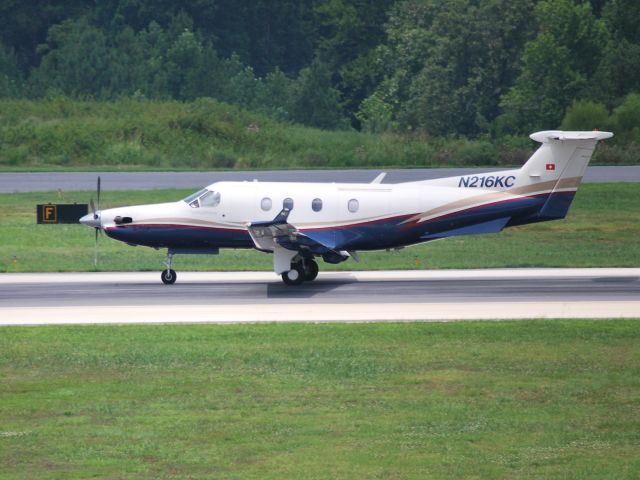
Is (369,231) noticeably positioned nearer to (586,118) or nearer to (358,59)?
(586,118)

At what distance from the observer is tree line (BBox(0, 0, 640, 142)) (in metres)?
74.6

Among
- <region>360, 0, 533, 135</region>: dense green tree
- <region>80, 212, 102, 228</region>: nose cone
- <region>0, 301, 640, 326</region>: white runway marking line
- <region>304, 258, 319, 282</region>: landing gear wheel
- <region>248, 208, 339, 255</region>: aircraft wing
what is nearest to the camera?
<region>0, 301, 640, 326</region>: white runway marking line

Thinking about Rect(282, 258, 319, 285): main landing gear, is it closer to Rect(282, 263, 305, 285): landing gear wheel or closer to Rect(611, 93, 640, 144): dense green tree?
Rect(282, 263, 305, 285): landing gear wheel

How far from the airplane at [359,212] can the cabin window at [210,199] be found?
0.08ft

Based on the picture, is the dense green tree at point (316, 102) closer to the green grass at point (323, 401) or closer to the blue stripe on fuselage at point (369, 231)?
the blue stripe on fuselage at point (369, 231)

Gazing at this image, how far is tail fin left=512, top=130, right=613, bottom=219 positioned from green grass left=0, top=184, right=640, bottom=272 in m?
4.03

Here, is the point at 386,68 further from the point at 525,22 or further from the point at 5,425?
the point at 5,425

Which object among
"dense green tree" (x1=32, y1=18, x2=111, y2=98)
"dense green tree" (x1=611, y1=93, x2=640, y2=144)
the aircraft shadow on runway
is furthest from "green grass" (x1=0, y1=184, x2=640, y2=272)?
"dense green tree" (x1=32, y1=18, x2=111, y2=98)

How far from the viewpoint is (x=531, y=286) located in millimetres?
29219

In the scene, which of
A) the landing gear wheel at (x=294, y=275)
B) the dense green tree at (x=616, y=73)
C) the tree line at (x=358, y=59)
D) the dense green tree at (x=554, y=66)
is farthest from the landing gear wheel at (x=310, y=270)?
the dense green tree at (x=616, y=73)

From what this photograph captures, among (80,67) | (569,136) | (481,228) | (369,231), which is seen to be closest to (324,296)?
(369,231)

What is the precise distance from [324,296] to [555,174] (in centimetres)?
640

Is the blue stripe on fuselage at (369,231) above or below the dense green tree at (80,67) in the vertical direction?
below

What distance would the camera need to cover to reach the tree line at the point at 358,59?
Answer: 245 feet
